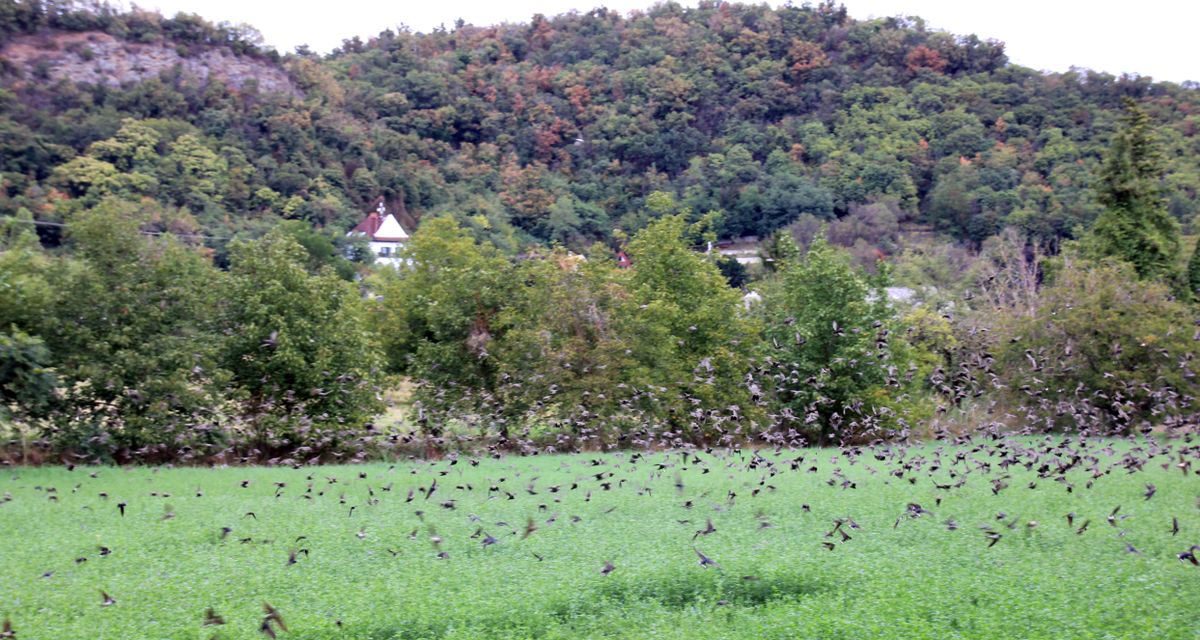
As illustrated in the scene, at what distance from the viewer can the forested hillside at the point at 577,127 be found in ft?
220

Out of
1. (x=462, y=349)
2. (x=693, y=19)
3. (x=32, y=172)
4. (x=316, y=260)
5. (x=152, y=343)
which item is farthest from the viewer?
(x=693, y=19)

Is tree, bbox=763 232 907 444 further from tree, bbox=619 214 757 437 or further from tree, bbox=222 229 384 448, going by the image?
tree, bbox=222 229 384 448

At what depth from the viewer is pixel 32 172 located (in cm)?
6059

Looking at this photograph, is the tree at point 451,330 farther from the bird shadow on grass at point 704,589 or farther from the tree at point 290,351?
the bird shadow on grass at point 704,589

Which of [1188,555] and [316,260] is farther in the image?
[316,260]

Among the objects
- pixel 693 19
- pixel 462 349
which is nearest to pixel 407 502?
pixel 462 349

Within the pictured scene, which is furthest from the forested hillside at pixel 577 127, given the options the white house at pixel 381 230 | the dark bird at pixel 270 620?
the dark bird at pixel 270 620

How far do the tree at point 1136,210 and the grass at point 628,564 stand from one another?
2311cm

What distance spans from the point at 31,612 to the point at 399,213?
77.5 m

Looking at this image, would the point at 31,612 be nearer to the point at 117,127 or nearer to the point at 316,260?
the point at 316,260

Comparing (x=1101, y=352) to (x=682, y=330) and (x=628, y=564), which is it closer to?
(x=682, y=330)

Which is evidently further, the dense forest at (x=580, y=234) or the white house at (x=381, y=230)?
the white house at (x=381, y=230)

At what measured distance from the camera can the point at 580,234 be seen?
84.0m

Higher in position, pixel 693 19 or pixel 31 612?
pixel 693 19
